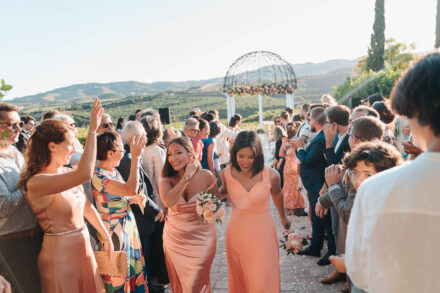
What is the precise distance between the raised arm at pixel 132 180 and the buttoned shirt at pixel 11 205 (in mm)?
662

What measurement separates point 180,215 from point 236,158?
0.75 m

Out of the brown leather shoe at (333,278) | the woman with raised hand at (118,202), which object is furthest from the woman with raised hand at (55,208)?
the brown leather shoe at (333,278)

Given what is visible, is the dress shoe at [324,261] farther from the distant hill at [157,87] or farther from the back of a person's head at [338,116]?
the distant hill at [157,87]

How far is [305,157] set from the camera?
4.44 meters

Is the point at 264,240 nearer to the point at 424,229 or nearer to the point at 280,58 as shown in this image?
the point at 424,229

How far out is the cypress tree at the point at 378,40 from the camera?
33.8 m

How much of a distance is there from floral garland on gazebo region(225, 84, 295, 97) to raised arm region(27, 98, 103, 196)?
38.2 feet

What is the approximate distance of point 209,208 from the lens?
2889 millimetres

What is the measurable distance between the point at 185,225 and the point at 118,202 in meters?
0.65

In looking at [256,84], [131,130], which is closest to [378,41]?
[256,84]

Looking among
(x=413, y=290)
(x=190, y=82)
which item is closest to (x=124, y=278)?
(x=413, y=290)

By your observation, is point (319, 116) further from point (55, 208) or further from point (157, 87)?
point (157, 87)

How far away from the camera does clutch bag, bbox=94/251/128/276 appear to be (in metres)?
2.74

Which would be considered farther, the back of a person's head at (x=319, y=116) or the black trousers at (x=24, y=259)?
the back of a person's head at (x=319, y=116)
